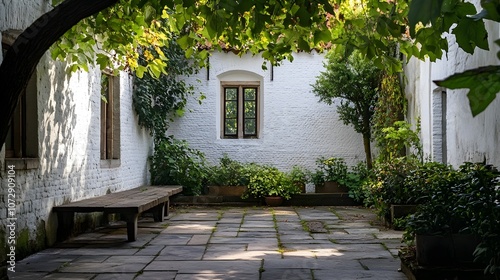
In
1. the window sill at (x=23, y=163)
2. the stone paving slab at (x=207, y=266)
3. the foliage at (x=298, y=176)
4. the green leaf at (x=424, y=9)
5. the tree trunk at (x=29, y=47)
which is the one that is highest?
the tree trunk at (x=29, y=47)

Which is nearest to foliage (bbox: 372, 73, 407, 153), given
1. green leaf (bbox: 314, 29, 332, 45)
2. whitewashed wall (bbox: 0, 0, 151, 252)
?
whitewashed wall (bbox: 0, 0, 151, 252)

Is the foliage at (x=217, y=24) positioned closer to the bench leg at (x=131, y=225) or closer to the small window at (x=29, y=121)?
the small window at (x=29, y=121)

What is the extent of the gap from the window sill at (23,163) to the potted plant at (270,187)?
21.6 ft

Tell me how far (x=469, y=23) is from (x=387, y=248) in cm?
661

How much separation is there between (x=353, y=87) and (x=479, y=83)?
12634 mm

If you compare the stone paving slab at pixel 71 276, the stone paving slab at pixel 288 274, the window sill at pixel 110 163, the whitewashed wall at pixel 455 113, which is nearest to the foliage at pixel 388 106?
the whitewashed wall at pixel 455 113

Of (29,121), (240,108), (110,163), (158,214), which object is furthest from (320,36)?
(240,108)

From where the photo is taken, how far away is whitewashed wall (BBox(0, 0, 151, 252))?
6723 mm

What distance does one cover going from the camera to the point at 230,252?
7098 millimetres

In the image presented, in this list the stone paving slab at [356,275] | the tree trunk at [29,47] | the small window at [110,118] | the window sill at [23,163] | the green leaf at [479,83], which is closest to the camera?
the green leaf at [479,83]

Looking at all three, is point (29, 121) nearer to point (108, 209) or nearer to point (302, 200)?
point (108, 209)

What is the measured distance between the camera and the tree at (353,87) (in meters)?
12.9

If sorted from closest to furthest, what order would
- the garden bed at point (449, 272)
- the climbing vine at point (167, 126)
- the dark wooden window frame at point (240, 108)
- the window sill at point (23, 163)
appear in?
the garden bed at point (449, 272) → the window sill at point (23, 163) → the climbing vine at point (167, 126) → the dark wooden window frame at point (240, 108)

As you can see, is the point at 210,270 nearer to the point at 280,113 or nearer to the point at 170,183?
the point at 170,183
